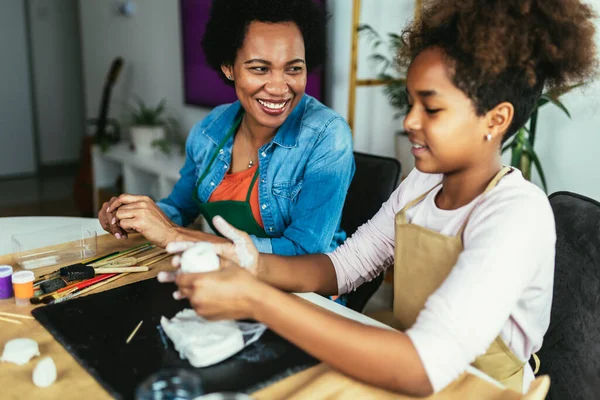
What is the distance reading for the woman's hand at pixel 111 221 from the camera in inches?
58.1

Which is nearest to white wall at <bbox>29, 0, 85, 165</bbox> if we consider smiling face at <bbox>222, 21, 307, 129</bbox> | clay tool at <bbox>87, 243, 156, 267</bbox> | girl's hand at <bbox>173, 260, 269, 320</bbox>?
smiling face at <bbox>222, 21, 307, 129</bbox>

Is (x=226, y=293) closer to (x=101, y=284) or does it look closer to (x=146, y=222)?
(x=101, y=284)

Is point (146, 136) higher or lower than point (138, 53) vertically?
lower

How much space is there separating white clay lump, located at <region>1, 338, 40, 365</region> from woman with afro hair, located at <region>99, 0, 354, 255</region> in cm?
48

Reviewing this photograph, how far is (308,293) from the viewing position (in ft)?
4.05

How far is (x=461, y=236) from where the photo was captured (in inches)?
40.9

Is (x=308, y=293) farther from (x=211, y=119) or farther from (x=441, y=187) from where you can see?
(x=211, y=119)

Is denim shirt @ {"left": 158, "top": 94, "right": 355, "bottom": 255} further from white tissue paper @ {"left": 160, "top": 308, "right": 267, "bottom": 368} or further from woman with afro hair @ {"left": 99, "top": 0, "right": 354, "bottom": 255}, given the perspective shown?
white tissue paper @ {"left": 160, "top": 308, "right": 267, "bottom": 368}

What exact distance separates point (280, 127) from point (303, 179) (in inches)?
7.1

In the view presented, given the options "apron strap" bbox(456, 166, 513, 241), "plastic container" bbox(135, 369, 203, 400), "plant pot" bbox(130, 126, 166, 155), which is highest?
"apron strap" bbox(456, 166, 513, 241)

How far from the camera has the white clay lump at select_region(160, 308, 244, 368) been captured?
894mm

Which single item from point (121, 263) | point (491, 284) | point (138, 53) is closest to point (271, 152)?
point (121, 263)

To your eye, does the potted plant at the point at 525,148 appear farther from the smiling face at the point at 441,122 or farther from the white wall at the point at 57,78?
the white wall at the point at 57,78

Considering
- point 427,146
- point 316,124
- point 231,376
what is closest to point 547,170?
point 316,124
